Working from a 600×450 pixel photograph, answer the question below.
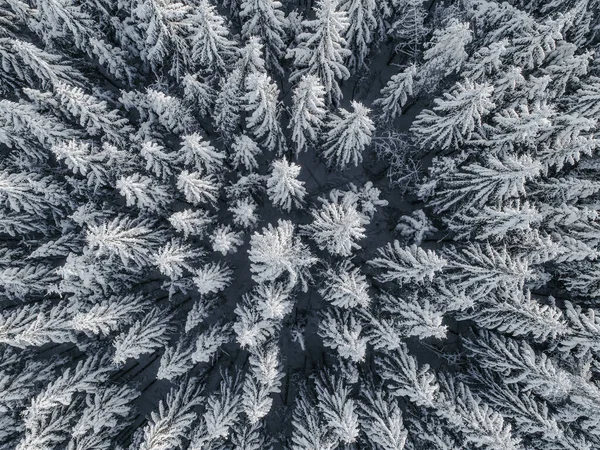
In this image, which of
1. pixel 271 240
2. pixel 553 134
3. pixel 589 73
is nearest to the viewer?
pixel 271 240

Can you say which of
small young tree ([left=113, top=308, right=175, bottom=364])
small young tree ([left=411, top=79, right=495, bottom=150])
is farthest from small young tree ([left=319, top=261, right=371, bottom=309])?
small young tree ([left=113, top=308, right=175, bottom=364])

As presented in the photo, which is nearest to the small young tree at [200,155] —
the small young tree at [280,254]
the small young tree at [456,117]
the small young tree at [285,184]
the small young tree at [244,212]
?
the small young tree at [244,212]

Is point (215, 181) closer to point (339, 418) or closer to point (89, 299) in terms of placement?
point (89, 299)

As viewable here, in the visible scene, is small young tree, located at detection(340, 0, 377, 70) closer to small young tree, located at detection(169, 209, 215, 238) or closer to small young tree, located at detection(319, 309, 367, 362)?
small young tree, located at detection(169, 209, 215, 238)

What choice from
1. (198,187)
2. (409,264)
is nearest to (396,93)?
(409,264)

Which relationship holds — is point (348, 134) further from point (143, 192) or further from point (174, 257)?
point (143, 192)

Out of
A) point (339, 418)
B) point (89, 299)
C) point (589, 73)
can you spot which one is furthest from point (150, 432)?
point (589, 73)

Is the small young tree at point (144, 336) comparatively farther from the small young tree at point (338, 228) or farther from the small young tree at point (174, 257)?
the small young tree at point (338, 228)
